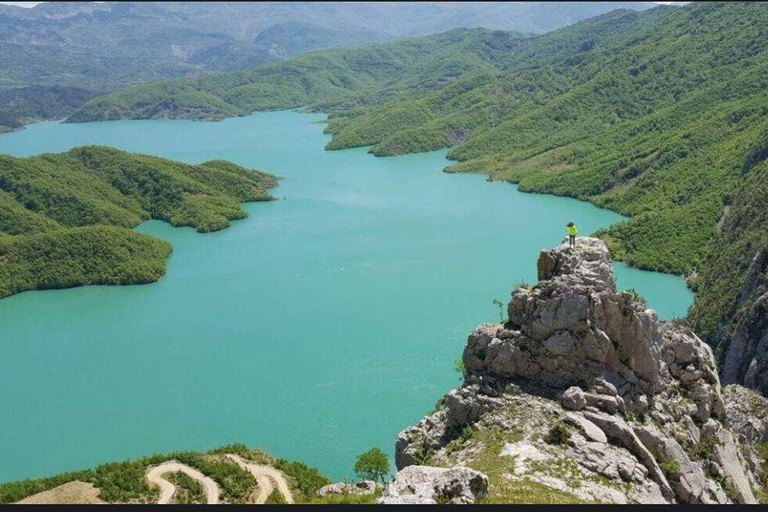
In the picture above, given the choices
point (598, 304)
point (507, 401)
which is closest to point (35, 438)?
point (507, 401)

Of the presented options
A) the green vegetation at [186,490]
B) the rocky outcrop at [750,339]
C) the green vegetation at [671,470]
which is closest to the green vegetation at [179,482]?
the green vegetation at [186,490]

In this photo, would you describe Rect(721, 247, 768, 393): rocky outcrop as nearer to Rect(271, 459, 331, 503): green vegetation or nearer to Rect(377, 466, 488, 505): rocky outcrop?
Rect(271, 459, 331, 503): green vegetation

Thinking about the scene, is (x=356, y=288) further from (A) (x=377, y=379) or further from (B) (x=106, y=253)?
(B) (x=106, y=253)

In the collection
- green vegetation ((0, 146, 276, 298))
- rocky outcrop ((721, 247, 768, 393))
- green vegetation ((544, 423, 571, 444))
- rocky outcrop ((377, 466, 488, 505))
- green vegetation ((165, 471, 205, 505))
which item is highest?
green vegetation ((0, 146, 276, 298))

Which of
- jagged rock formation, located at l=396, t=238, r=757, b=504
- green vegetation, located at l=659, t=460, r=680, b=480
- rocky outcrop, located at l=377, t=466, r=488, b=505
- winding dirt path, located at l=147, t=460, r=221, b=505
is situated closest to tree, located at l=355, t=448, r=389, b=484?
jagged rock formation, located at l=396, t=238, r=757, b=504

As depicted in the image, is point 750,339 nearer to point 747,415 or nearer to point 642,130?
point 747,415

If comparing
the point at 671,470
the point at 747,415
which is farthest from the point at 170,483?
the point at 747,415
